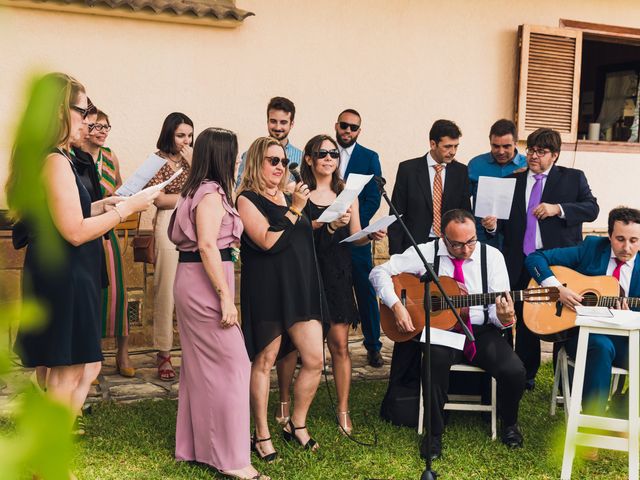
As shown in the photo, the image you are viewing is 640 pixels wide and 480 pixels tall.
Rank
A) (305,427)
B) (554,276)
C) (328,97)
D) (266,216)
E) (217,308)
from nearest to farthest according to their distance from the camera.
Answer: (217,308)
(266,216)
(305,427)
(554,276)
(328,97)

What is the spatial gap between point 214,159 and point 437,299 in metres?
1.58

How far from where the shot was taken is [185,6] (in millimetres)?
6328

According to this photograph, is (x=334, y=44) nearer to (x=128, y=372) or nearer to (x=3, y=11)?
(x=128, y=372)

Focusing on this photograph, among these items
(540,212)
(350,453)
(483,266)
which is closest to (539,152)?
(540,212)

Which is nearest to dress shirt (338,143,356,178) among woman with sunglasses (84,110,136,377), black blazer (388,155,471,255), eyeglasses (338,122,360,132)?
eyeglasses (338,122,360,132)

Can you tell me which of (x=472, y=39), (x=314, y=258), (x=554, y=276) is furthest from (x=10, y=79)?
(x=472, y=39)

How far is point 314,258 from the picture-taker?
164 inches

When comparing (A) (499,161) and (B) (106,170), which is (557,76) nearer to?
Result: (A) (499,161)

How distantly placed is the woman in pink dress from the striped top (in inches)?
60.9

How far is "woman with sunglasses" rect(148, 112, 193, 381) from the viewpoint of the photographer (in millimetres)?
5348

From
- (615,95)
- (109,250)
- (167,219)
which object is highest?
(615,95)

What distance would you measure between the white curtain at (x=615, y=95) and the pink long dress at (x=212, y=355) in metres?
7.23

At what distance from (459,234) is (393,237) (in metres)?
1.14

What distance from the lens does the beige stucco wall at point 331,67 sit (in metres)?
6.32
